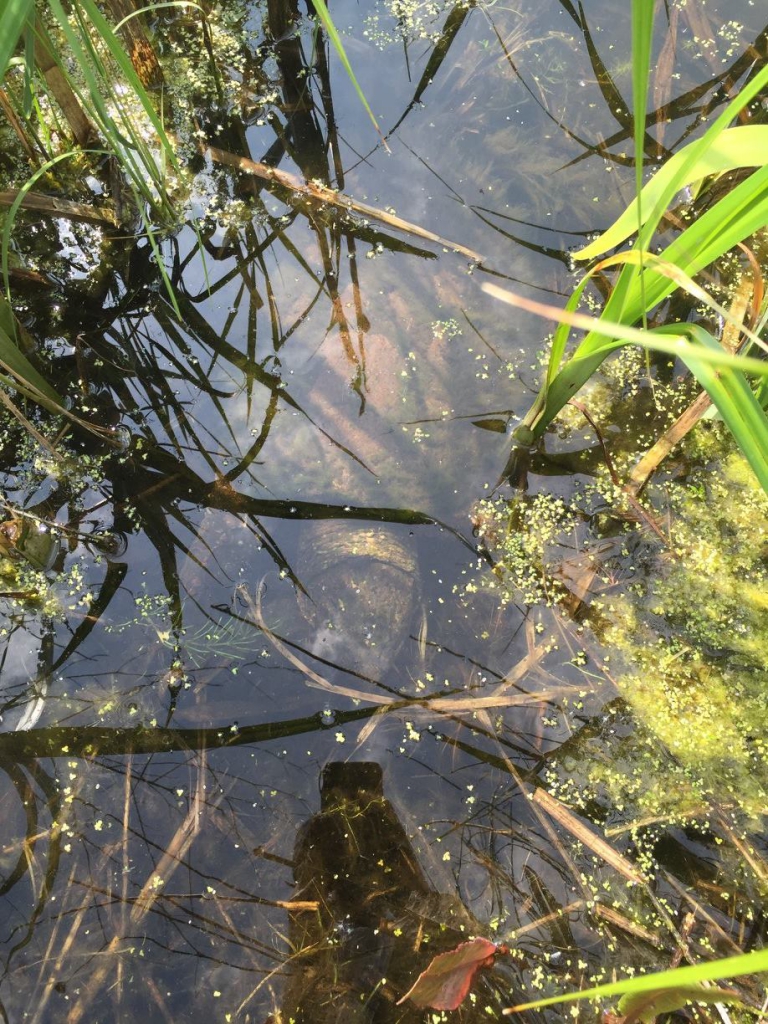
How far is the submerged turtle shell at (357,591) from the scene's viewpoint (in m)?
1.84

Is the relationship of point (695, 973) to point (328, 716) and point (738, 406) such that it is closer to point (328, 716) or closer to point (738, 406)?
point (738, 406)

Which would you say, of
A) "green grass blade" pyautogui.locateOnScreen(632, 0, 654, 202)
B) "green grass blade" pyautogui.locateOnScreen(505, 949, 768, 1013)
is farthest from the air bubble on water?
"green grass blade" pyautogui.locateOnScreen(632, 0, 654, 202)

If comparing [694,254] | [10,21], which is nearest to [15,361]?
[10,21]

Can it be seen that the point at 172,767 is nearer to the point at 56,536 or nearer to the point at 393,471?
the point at 56,536

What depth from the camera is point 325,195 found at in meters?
2.47

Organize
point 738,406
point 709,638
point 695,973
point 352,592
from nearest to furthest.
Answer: point 695,973 < point 738,406 < point 709,638 < point 352,592

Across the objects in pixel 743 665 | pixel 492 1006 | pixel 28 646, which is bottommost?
pixel 492 1006

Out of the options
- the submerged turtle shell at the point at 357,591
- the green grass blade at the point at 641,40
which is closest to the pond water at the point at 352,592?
the submerged turtle shell at the point at 357,591

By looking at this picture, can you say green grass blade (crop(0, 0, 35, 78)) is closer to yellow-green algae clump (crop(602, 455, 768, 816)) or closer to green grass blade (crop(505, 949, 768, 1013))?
green grass blade (crop(505, 949, 768, 1013))

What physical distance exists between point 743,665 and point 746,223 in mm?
1072

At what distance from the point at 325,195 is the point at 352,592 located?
4.84 ft

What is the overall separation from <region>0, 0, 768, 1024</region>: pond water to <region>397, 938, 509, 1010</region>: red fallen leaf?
0.10m

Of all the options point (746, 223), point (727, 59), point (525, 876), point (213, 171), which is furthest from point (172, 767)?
point (727, 59)

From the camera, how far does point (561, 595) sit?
72.4 inches
